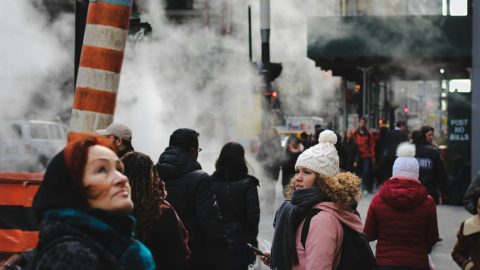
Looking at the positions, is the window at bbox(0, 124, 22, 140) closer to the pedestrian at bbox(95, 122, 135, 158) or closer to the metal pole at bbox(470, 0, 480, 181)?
the metal pole at bbox(470, 0, 480, 181)

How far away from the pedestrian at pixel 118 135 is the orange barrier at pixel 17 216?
0.45 meters

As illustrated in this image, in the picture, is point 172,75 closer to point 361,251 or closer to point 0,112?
point 0,112

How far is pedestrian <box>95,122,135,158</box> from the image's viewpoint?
5051 millimetres

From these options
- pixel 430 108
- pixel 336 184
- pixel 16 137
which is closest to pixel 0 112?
pixel 16 137

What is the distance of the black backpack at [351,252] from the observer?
13.2 feet

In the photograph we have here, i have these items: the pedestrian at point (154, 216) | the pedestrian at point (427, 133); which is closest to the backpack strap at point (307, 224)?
the pedestrian at point (154, 216)

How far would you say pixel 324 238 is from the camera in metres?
3.93

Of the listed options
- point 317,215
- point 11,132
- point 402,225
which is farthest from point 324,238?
point 11,132

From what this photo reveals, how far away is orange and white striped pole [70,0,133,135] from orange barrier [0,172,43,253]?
1.46 feet

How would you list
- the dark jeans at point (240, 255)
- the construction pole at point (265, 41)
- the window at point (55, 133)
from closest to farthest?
the dark jeans at point (240, 255) < the construction pole at point (265, 41) < the window at point (55, 133)

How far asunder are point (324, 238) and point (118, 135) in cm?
166

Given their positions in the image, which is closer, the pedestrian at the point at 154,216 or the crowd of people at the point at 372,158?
the pedestrian at the point at 154,216

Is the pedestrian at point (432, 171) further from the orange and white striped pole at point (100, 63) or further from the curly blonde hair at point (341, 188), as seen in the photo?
the curly blonde hair at point (341, 188)

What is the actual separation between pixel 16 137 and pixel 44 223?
1671cm
